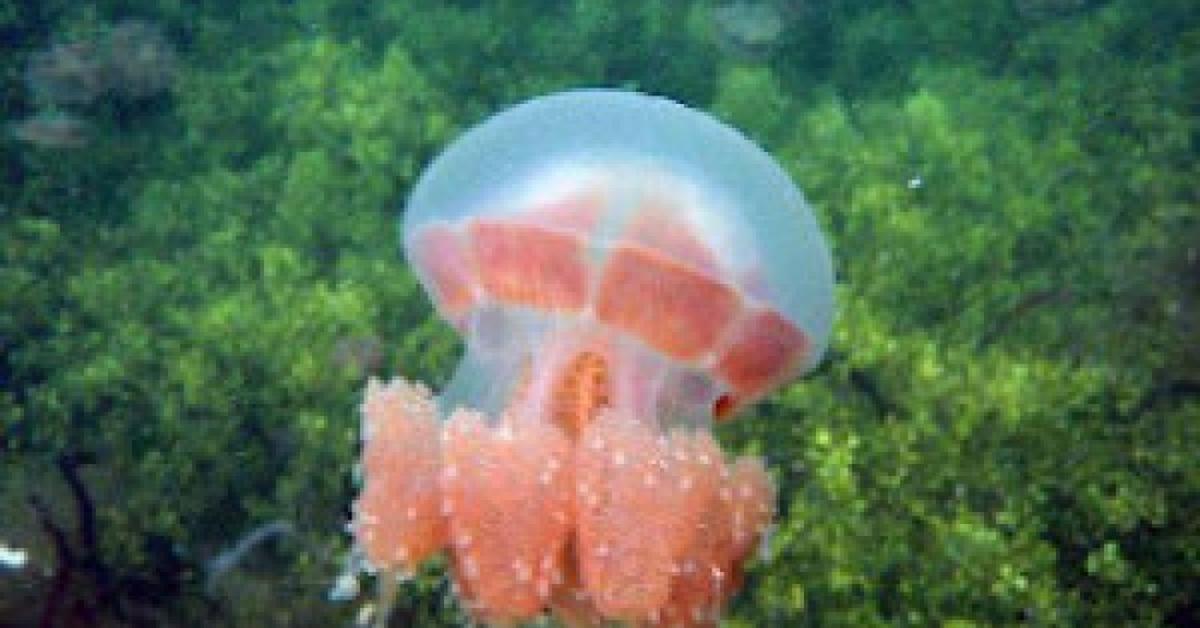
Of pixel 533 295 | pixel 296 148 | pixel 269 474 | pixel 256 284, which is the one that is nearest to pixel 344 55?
pixel 296 148

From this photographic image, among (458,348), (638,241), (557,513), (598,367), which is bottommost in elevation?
(458,348)

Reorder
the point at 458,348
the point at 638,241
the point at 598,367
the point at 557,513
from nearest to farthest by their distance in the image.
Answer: the point at 557,513 < the point at 638,241 < the point at 598,367 < the point at 458,348

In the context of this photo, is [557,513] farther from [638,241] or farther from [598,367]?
[638,241]

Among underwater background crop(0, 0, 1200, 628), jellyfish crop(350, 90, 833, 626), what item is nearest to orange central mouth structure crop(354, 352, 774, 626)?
jellyfish crop(350, 90, 833, 626)

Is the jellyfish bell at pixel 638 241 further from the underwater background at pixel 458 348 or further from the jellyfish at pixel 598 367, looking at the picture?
the underwater background at pixel 458 348

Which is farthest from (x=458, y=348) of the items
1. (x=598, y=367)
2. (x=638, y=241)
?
(x=638, y=241)

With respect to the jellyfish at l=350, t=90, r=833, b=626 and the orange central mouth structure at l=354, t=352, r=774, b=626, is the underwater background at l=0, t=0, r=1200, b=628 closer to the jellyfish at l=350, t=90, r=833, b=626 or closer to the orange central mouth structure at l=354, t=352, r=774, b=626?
the jellyfish at l=350, t=90, r=833, b=626

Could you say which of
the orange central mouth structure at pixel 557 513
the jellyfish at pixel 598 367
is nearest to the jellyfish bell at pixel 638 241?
the jellyfish at pixel 598 367
